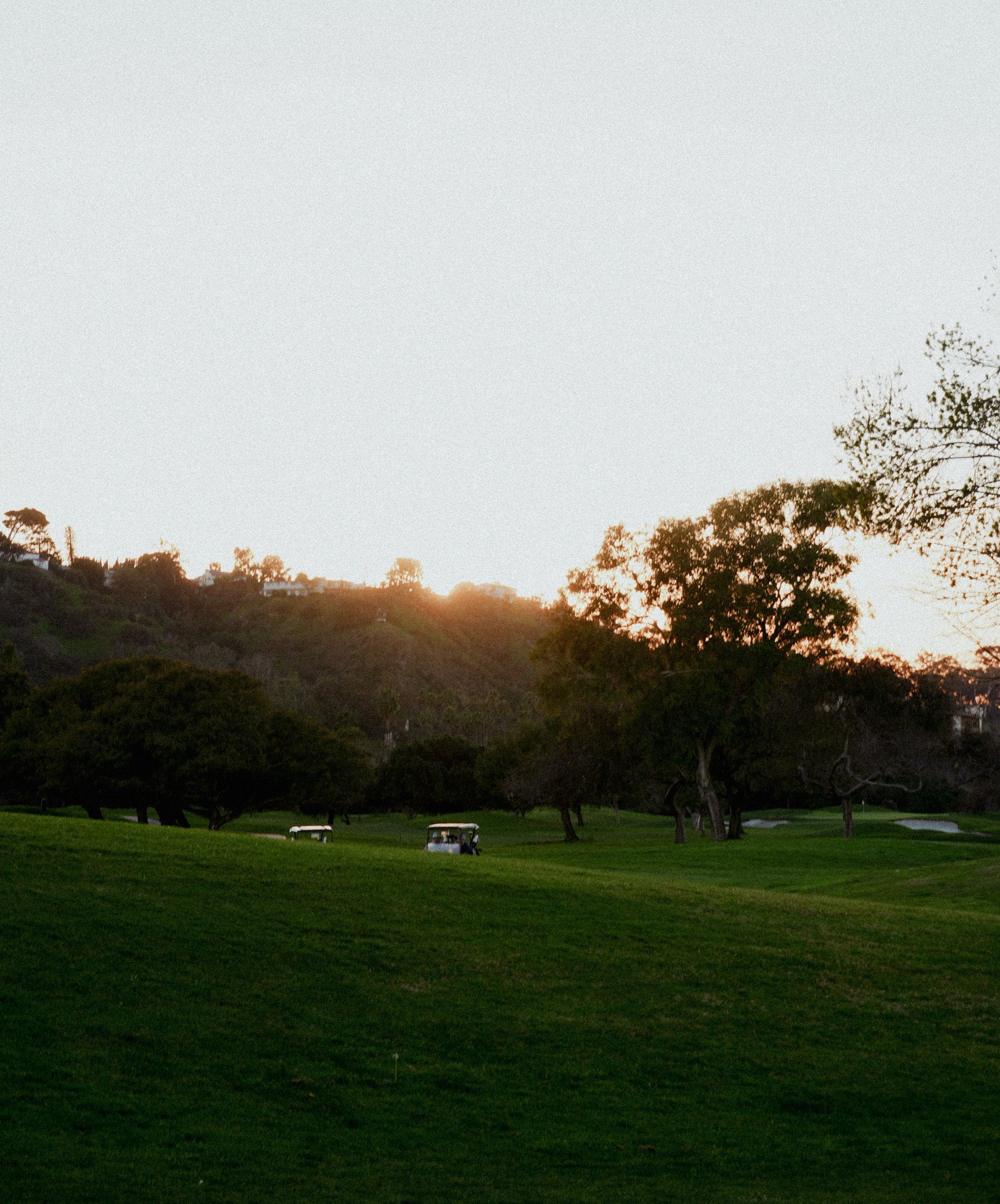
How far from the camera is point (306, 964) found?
12.2 meters

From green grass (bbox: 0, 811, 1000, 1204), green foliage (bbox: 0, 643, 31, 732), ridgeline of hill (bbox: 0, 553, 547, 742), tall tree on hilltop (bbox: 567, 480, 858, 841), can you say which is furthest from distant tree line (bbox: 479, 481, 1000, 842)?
ridgeline of hill (bbox: 0, 553, 547, 742)

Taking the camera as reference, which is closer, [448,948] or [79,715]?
[448,948]

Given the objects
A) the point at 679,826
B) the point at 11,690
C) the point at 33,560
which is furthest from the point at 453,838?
the point at 33,560

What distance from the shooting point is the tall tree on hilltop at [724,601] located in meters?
44.3

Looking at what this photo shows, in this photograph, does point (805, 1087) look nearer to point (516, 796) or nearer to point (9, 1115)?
point (9, 1115)

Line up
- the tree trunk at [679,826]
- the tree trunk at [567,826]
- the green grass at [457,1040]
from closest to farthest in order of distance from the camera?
the green grass at [457,1040]
the tree trunk at [679,826]
the tree trunk at [567,826]

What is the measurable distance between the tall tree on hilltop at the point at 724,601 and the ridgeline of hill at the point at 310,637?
246ft

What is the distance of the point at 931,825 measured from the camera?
7562cm

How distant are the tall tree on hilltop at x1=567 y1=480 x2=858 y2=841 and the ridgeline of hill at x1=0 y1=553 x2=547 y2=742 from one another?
74.8 metres

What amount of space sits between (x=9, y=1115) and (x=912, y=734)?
4964 cm

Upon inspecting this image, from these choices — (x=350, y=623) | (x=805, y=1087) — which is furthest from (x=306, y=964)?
(x=350, y=623)

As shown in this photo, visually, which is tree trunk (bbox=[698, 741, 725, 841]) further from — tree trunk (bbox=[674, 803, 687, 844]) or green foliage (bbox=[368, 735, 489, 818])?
green foliage (bbox=[368, 735, 489, 818])

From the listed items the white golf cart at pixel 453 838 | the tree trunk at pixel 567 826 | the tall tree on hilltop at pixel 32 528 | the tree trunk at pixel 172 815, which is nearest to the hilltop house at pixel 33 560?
the tall tree on hilltop at pixel 32 528

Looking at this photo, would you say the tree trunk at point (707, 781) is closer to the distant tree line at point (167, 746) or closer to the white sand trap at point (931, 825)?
the distant tree line at point (167, 746)
